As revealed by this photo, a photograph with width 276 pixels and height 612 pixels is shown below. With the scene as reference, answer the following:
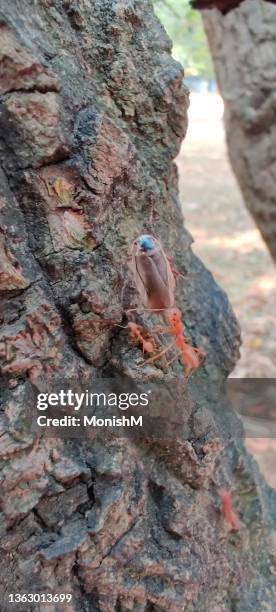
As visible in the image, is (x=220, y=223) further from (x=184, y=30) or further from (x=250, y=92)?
(x=250, y=92)

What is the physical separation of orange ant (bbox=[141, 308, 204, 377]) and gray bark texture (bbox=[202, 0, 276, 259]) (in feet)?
5.37

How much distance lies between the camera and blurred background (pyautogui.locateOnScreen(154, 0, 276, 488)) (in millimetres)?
2897

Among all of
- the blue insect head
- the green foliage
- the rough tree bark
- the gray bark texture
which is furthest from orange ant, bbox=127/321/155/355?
the gray bark texture

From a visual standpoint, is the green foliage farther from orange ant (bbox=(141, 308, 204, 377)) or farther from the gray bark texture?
orange ant (bbox=(141, 308, 204, 377))

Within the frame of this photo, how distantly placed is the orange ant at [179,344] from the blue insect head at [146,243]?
0.47ft

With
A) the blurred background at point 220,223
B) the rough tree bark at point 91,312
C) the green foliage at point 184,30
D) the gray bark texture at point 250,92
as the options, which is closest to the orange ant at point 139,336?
the rough tree bark at point 91,312

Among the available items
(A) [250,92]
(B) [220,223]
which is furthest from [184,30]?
(B) [220,223]

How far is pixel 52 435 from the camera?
102cm

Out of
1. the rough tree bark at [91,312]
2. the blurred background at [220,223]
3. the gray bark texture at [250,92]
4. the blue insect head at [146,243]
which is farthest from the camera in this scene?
the blurred background at [220,223]

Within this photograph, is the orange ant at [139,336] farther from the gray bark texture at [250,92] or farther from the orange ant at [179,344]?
the gray bark texture at [250,92]

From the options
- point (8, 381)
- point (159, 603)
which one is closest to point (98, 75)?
point (8, 381)

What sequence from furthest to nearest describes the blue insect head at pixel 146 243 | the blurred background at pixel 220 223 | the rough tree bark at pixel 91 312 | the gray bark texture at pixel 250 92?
1. the blurred background at pixel 220 223
2. the gray bark texture at pixel 250 92
3. the blue insect head at pixel 146 243
4. the rough tree bark at pixel 91 312

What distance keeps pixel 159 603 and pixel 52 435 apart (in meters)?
0.41

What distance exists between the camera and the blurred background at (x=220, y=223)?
2897 mm
